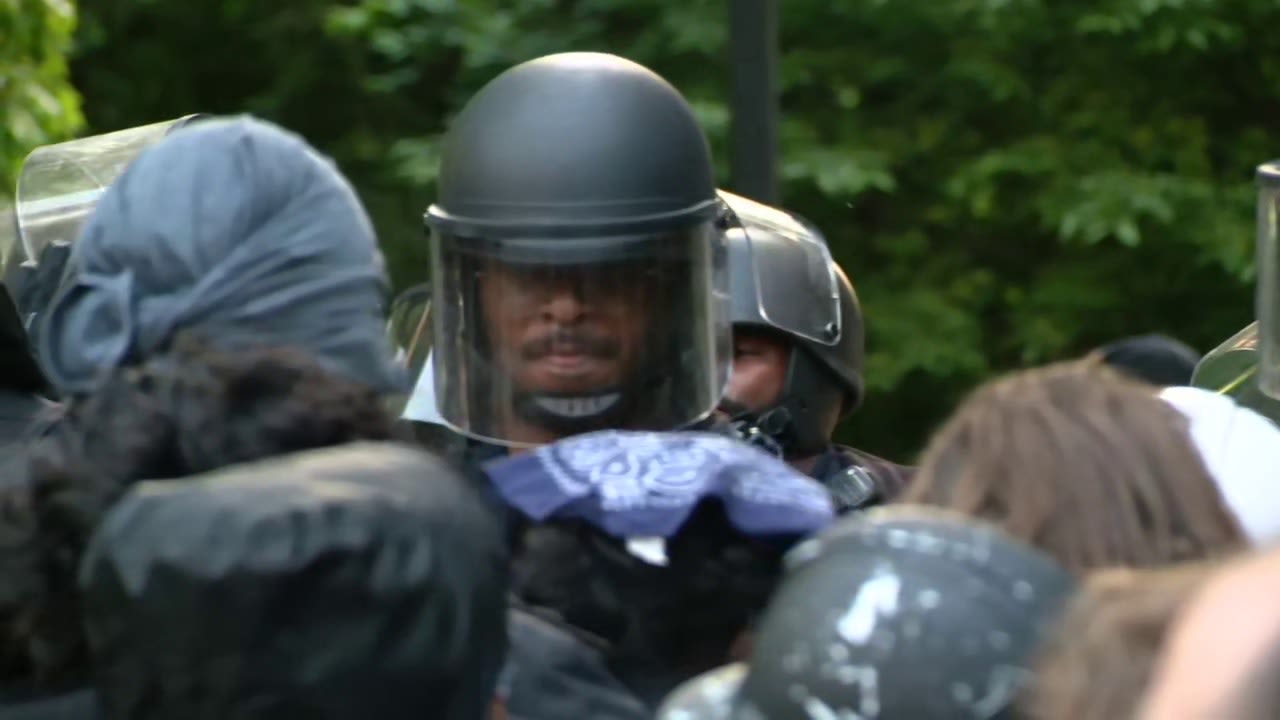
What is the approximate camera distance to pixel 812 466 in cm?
384

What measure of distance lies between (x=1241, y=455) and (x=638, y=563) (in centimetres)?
69

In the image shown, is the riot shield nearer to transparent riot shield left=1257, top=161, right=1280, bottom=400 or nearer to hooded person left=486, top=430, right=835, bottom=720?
transparent riot shield left=1257, top=161, right=1280, bottom=400

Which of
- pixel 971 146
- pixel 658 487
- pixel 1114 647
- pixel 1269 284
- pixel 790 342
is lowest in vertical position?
pixel 971 146

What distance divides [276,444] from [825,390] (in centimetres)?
221

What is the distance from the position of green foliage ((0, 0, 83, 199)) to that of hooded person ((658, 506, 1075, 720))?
200 inches

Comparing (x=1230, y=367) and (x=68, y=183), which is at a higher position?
(x=68, y=183)

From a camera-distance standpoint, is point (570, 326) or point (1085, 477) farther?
point (570, 326)

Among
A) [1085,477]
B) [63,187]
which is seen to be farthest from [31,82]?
[1085,477]

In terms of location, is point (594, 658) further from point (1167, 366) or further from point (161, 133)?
point (1167, 366)

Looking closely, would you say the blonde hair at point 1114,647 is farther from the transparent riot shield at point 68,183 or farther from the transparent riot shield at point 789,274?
the transparent riot shield at point 789,274

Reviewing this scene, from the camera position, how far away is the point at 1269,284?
333 cm

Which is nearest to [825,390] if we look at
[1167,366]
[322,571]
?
[1167,366]

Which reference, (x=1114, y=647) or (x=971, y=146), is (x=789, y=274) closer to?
(x=1114, y=647)

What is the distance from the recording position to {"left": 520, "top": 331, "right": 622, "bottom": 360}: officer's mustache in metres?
2.73
